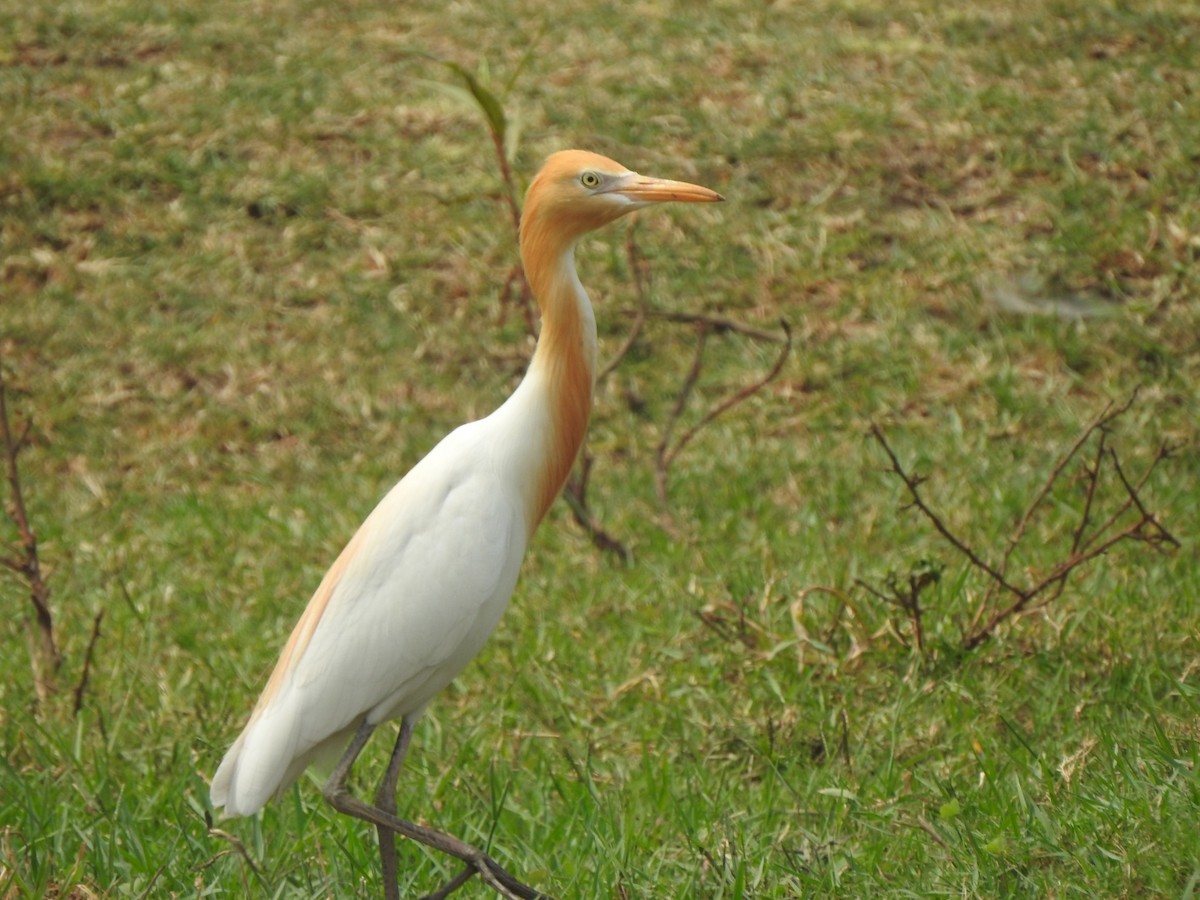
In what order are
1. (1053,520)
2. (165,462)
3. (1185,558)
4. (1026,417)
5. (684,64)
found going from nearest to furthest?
(1185,558), (1053,520), (1026,417), (165,462), (684,64)

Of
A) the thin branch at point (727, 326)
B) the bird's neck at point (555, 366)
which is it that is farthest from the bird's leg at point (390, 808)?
the thin branch at point (727, 326)

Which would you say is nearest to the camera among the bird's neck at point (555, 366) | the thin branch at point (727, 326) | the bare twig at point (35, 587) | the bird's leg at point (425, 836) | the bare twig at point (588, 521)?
the bird's leg at point (425, 836)

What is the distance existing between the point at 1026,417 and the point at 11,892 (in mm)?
3977

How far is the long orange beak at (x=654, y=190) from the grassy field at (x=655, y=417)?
1.16 metres

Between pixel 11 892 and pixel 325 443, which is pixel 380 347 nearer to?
pixel 325 443

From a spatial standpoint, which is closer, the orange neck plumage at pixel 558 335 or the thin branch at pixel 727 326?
the orange neck plumage at pixel 558 335

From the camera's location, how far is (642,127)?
7.73 meters

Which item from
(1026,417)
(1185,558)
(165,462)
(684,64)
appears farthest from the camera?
(684,64)

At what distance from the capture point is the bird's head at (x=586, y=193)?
2436 millimetres

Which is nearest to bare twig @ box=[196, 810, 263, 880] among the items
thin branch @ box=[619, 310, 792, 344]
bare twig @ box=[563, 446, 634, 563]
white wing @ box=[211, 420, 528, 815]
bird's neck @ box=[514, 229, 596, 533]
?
white wing @ box=[211, 420, 528, 815]

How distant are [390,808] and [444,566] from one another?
46 centimetres

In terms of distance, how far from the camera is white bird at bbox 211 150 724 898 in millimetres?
2467

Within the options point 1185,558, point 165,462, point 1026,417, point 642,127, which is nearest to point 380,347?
point 165,462

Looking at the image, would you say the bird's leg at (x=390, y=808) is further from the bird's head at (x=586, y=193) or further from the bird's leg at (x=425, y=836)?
the bird's head at (x=586, y=193)
